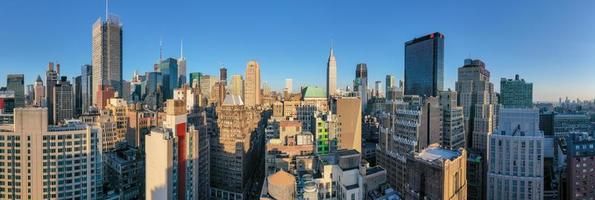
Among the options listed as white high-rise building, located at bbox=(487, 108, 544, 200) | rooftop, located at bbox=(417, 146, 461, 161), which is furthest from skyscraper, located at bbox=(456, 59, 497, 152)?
rooftop, located at bbox=(417, 146, 461, 161)

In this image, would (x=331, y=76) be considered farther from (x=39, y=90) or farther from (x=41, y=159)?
(x=41, y=159)

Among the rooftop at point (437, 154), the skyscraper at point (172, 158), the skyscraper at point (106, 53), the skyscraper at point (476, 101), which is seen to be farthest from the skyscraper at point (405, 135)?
the skyscraper at point (106, 53)

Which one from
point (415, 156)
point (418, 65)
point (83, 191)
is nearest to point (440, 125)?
point (415, 156)

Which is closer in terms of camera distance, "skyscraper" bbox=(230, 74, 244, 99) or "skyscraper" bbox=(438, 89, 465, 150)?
"skyscraper" bbox=(438, 89, 465, 150)

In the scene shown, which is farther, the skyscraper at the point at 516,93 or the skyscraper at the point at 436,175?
the skyscraper at the point at 516,93

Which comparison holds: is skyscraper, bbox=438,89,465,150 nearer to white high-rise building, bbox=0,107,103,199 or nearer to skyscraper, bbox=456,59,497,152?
skyscraper, bbox=456,59,497,152

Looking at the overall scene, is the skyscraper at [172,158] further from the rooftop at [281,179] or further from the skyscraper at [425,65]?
the skyscraper at [425,65]
